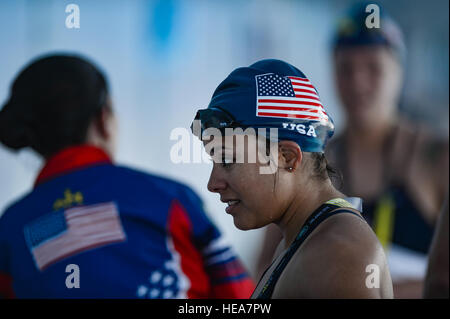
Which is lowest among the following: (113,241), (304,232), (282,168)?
(113,241)

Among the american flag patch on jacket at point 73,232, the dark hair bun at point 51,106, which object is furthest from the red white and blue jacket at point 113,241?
the dark hair bun at point 51,106

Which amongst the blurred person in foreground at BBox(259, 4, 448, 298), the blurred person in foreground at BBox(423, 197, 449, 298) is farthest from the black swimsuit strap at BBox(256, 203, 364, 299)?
the blurred person in foreground at BBox(259, 4, 448, 298)

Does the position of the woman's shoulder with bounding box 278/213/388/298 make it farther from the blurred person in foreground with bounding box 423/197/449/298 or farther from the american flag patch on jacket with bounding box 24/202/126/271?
the american flag patch on jacket with bounding box 24/202/126/271

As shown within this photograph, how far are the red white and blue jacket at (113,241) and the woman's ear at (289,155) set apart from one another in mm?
1015

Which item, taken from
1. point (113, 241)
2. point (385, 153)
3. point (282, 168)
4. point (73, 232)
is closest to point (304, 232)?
point (282, 168)

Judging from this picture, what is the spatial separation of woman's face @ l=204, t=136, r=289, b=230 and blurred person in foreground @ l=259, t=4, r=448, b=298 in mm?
1953

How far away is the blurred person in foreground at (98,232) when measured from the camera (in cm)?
234

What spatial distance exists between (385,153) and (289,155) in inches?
109

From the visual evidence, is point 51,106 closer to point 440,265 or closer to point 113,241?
point 113,241

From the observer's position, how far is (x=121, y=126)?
442cm

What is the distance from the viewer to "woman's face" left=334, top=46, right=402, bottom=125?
398 cm

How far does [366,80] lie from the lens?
13.3 ft

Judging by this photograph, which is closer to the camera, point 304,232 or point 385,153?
point 304,232
